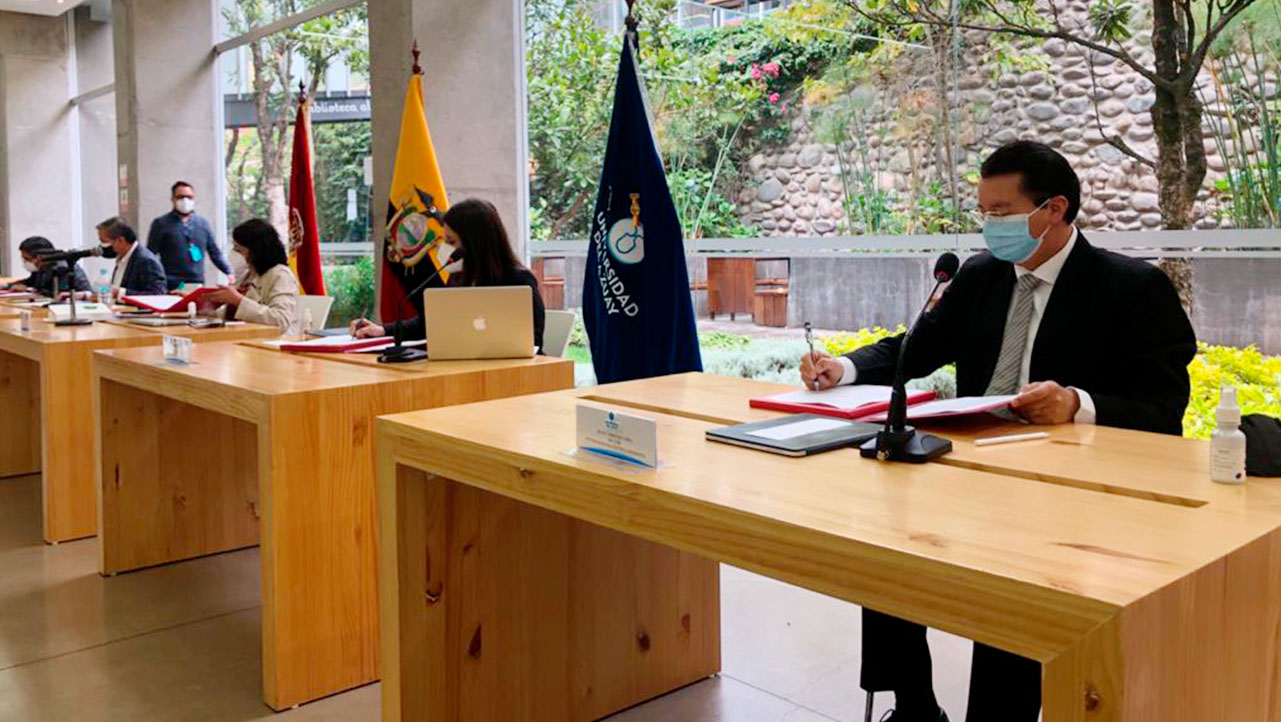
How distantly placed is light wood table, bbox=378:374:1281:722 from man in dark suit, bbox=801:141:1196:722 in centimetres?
25

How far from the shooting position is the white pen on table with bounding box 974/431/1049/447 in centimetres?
167

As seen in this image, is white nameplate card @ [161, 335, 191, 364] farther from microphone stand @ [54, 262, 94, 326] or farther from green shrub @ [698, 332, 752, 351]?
green shrub @ [698, 332, 752, 351]

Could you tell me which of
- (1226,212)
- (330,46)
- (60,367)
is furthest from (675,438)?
(330,46)

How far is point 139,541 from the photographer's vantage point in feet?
11.2

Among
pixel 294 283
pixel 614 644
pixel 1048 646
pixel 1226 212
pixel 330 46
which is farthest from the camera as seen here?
pixel 330 46

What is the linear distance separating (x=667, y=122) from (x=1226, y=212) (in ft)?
7.62

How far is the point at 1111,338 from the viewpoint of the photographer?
2.01 meters

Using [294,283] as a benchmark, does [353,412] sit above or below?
below

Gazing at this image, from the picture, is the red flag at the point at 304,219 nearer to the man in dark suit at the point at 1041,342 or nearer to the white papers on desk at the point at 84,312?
the white papers on desk at the point at 84,312

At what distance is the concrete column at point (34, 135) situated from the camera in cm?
1056

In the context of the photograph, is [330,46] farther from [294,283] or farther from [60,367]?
[60,367]

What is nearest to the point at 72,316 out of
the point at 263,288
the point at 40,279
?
the point at 263,288

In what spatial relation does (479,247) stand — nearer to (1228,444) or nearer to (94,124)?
(1228,444)

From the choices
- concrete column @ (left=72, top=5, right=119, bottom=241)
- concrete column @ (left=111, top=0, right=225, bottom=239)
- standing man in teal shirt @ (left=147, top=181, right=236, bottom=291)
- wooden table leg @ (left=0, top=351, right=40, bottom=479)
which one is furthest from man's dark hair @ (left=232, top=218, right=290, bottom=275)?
concrete column @ (left=72, top=5, right=119, bottom=241)
